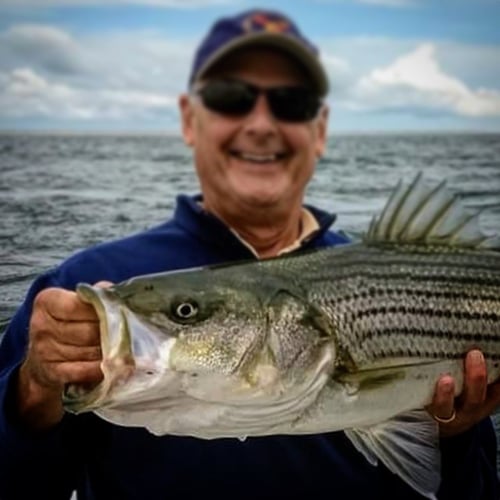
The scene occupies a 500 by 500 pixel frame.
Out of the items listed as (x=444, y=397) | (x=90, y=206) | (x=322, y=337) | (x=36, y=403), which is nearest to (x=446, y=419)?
(x=444, y=397)

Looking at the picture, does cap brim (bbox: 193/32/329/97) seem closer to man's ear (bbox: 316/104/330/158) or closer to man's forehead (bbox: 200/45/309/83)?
man's forehead (bbox: 200/45/309/83)

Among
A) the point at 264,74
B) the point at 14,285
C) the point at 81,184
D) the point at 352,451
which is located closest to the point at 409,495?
the point at 352,451

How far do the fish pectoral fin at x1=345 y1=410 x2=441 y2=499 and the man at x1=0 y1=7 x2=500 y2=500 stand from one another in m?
0.09

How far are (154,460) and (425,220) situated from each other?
1255 millimetres

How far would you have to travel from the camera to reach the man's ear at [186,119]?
12.5 feet

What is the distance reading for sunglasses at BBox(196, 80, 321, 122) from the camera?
3488mm

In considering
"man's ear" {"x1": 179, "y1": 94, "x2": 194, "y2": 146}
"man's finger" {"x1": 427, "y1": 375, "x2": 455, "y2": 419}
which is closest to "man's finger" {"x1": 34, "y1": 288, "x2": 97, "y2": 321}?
"man's finger" {"x1": 427, "y1": 375, "x2": 455, "y2": 419}

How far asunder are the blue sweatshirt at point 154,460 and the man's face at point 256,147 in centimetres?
45

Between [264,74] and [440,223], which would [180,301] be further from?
[264,74]

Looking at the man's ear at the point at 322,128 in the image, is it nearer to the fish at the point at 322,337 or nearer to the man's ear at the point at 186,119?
the man's ear at the point at 186,119

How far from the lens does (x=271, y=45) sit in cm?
350

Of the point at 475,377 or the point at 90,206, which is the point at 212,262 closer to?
the point at 475,377

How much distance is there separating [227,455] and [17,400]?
2.42 ft

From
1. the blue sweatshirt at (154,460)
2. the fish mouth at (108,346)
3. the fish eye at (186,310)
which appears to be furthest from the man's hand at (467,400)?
the fish mouth at (108,346)
